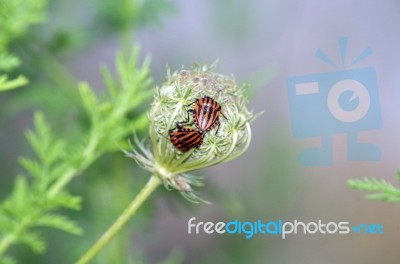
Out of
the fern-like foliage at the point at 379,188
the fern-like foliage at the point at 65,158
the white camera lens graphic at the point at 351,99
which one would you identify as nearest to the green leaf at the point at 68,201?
the fern-like foliage at the point at 65,158

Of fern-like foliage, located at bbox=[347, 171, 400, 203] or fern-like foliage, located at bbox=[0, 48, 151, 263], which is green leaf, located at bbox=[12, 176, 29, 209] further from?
fern-like foliage, located at bbox=[347, 171, 400, 203]

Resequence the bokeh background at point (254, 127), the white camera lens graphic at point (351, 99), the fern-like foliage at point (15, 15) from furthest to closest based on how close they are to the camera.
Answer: the bokeh background at point (254, 127) < the white camera lens graphic at point (351, 99) < the fern-like foliage at point (15, 15)

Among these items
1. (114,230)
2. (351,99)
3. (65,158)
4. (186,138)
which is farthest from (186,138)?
(351,99)

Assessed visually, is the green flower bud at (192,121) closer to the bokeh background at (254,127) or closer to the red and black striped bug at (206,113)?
the red and black striped bug at (206,113)

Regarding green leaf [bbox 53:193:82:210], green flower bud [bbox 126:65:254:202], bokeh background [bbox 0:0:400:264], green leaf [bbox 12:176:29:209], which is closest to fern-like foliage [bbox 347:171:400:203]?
green flower bud [bbox 126:65:254:202]

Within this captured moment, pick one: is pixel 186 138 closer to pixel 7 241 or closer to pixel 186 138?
pixel 186 138

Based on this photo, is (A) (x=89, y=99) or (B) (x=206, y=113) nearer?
(B) (x=206, y=113)

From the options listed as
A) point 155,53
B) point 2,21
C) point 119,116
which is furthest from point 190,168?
point 155,53
